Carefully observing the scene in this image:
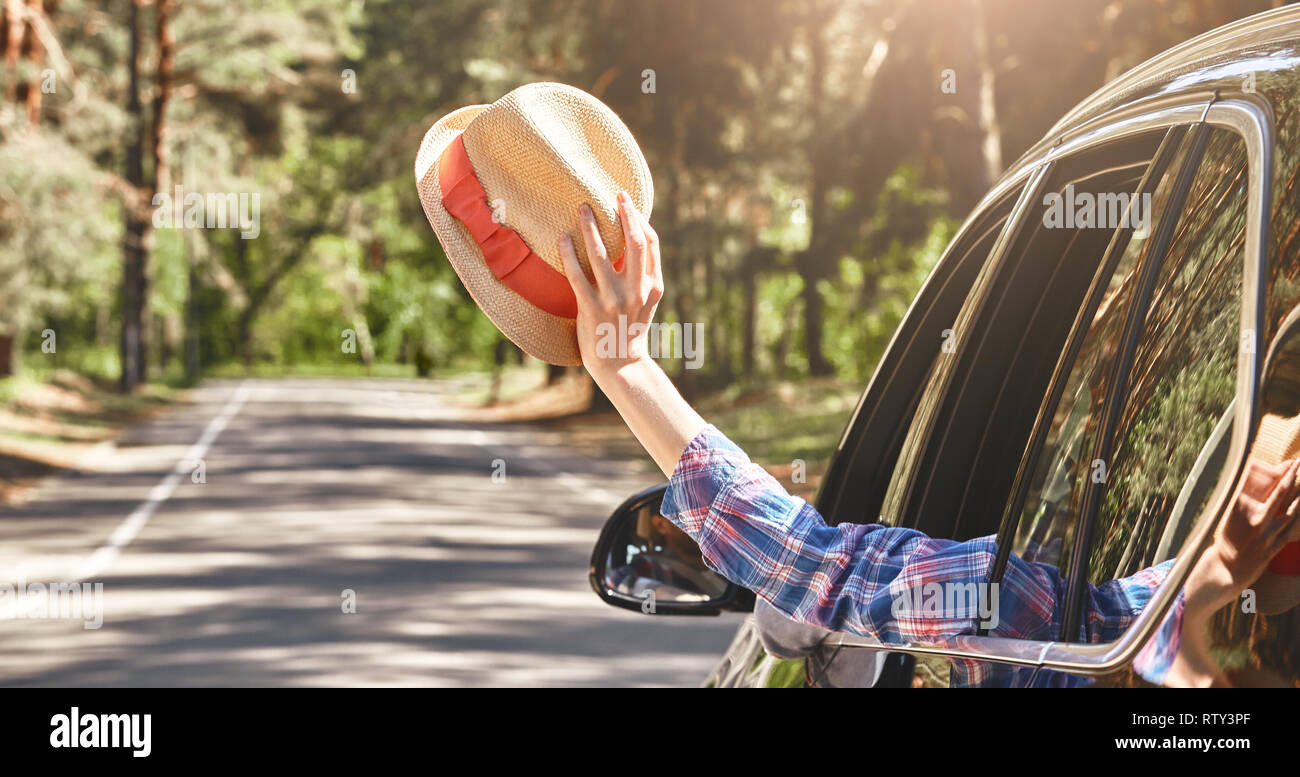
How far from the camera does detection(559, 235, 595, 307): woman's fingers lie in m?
1.83

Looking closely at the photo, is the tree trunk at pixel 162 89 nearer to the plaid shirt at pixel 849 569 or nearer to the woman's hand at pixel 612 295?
the woman's hand at pixel 612 295

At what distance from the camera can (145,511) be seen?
17.2m

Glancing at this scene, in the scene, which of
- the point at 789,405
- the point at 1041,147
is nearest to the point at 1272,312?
the point at 1041,147

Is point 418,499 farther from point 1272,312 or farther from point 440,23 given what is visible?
point 440,23

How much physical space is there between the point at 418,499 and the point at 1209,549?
17.2 metres

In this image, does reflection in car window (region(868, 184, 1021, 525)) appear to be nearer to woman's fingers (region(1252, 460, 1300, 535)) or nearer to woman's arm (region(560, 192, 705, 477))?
woman's arm (region(560, 192, 705, 477))

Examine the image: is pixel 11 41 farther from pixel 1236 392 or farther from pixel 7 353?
pixel 1236 392

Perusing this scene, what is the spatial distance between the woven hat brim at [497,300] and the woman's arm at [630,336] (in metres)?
0.07

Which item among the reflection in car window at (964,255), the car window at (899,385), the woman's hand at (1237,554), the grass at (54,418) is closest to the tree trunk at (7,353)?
the grass at (54,418)

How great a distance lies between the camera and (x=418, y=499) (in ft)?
60.1

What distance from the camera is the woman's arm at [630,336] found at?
1802 millimetres

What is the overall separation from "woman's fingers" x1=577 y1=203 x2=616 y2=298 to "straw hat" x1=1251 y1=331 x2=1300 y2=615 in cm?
75

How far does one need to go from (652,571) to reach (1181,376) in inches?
56.1

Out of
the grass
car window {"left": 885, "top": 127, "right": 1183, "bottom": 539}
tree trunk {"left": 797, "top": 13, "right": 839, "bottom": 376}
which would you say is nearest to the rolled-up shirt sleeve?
car window {"left": 885, "top": 127, "right": 1183, "bottom": 539}
